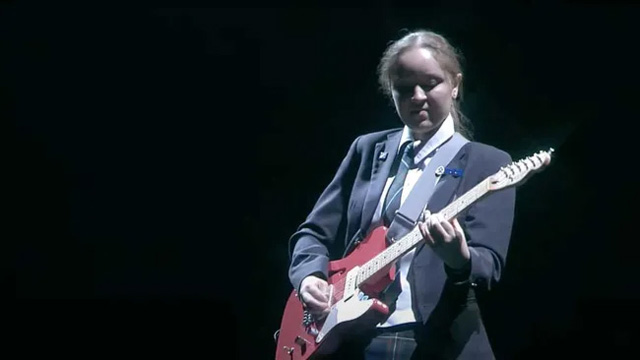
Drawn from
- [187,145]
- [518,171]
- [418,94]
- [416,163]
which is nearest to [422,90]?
[418,94]

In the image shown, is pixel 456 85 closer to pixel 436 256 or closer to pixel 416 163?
pixel 416 163

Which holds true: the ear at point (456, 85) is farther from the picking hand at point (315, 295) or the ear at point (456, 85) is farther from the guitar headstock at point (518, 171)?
the picking hand at point (315, 295)

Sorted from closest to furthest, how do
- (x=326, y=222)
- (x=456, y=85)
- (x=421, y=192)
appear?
(x=421, y=192) → (x=456, y=85) → (x=326, y=222)

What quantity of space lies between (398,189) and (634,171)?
98cm

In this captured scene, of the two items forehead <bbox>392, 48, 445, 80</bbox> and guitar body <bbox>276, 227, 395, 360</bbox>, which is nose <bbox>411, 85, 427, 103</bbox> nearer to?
forehead <bbox>392, 48, 445, 80</bbox>

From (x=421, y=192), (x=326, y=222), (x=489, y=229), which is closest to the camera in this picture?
(x=489, y=229)

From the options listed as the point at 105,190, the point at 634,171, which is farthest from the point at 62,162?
the point at 634,171

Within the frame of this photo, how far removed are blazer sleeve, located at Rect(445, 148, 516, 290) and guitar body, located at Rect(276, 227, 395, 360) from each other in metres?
0.19

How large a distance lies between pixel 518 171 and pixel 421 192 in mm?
242

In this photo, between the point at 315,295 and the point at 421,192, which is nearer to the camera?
the point at 421,192

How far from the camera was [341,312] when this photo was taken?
1.98 m

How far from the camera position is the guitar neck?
5.97ft

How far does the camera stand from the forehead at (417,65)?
1.98m

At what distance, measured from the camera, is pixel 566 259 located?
2.69 meters
